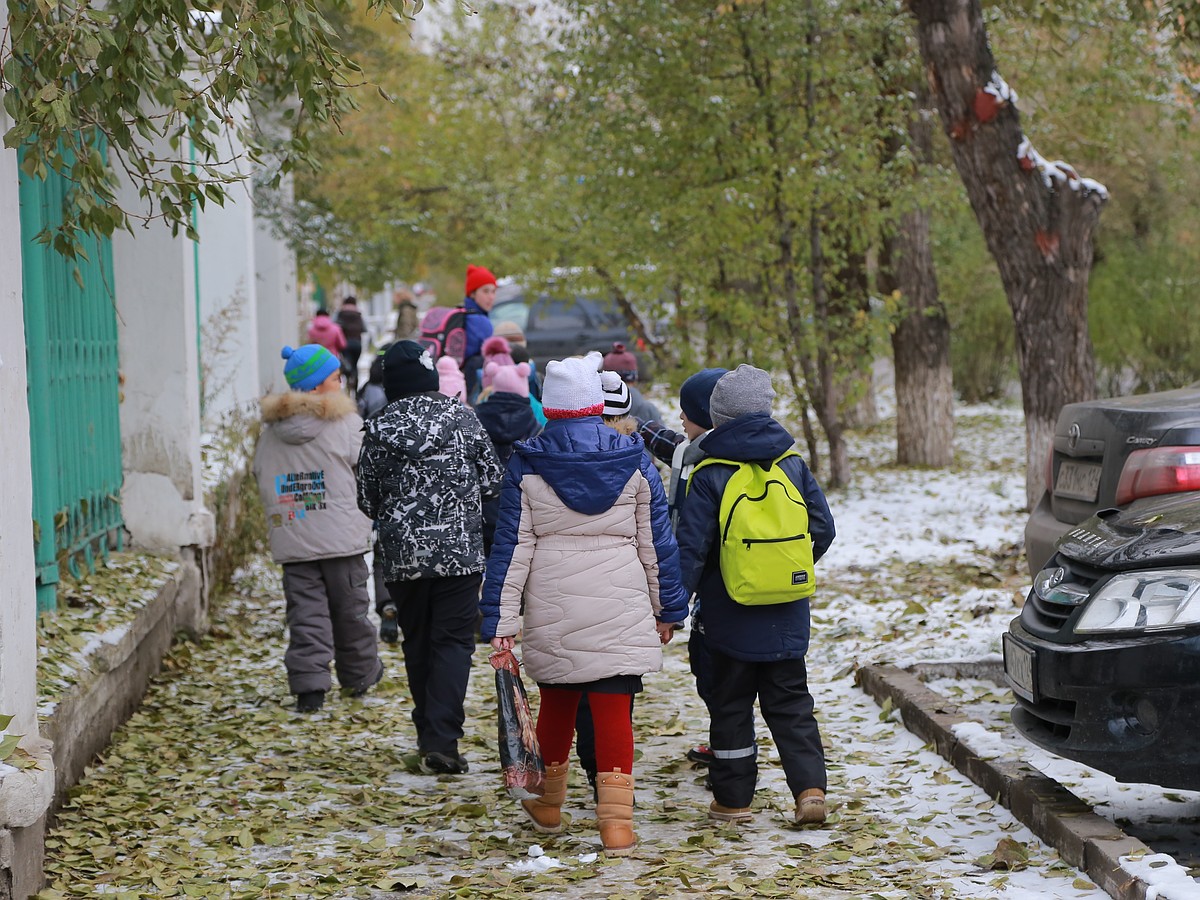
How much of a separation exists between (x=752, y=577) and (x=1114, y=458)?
193 centimetres

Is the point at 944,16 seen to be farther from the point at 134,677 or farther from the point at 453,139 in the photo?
the point at 453,139

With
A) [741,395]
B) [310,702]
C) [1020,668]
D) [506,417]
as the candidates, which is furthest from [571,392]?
[506,417]

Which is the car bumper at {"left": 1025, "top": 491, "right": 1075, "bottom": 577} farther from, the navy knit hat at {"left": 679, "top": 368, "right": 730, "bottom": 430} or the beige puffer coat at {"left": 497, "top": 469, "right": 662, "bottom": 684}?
the beige puffer coat at {"left": 497, "top": 469, "right": 662, "bottom": 684}

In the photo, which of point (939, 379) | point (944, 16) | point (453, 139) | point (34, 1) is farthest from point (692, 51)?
point (453, 139)

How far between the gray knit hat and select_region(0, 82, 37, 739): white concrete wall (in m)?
2.26

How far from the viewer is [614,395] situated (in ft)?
19.0

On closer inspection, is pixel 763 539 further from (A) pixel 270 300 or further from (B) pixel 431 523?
(A) pixel 270 300

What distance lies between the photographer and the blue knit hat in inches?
283

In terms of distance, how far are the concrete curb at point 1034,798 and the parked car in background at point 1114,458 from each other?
80 centimetres

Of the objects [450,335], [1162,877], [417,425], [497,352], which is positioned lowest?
[1162,877]

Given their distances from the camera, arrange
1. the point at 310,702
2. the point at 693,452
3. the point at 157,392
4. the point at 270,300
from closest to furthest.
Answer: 1. the point at 693,452
2. the point at 310,702
3. the point at 157,392
4. the point at 270,300

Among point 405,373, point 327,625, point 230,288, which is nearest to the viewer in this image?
point 405,373

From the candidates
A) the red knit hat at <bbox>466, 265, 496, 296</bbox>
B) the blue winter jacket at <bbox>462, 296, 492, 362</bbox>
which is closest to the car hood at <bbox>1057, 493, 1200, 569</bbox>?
the blue winter jacket at <bbox>462, 296, 492, 362</bbox>

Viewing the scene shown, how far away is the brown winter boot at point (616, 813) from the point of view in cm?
484
